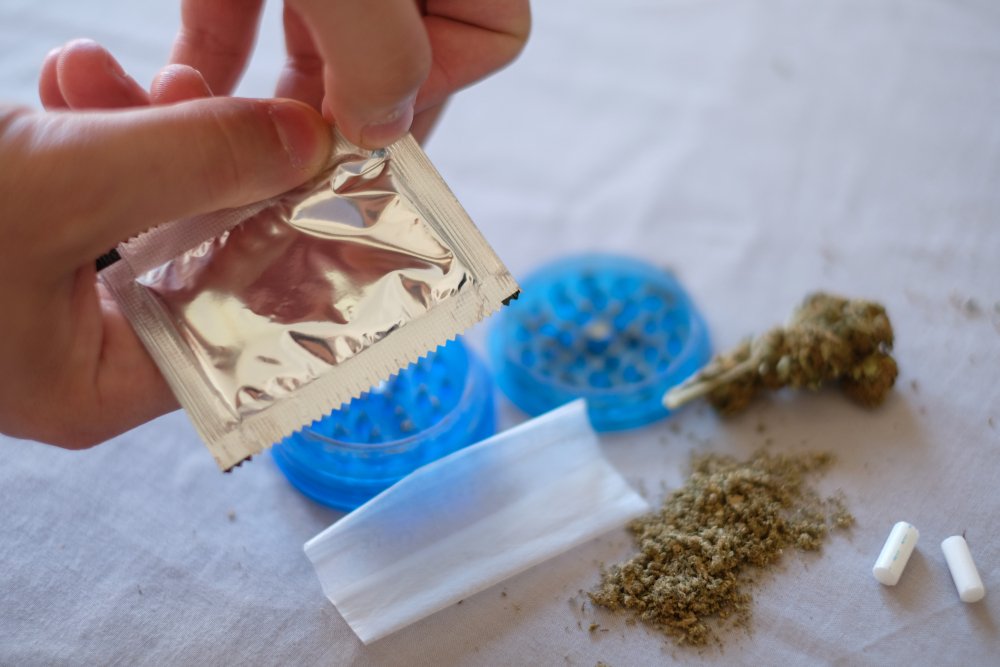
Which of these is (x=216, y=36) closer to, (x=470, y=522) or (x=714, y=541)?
(x=470, y=522)

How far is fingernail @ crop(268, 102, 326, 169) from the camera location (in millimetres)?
608

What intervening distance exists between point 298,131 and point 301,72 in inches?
8.1

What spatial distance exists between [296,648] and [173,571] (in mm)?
130

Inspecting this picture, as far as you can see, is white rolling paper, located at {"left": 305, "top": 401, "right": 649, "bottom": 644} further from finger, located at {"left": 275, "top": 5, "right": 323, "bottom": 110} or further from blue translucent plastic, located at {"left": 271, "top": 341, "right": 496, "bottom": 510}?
finger, located at {"left": 275, "top": 5, "right": 323, "bottom": 110}

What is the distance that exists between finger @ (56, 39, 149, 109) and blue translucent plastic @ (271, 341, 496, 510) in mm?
310

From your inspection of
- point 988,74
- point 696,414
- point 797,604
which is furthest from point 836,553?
point 988,74

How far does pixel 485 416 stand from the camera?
825 millimetres

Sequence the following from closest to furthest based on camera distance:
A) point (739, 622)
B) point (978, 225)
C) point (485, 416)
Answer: point (739, 622) < point (485, 416) < point (978, 225)

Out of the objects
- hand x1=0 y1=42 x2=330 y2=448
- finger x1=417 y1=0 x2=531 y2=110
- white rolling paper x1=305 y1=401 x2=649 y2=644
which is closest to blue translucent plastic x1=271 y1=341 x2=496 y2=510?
white rolling paper x1=305 y1=401 x2=649 y2=644

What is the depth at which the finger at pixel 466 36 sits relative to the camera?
0.76 m

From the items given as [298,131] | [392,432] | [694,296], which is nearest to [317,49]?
[298,131]

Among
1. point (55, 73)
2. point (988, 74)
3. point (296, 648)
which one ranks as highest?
point (55, 73)

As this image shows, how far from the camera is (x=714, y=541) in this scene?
0.71m

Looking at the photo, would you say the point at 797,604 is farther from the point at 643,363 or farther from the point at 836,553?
the point at 643,363
